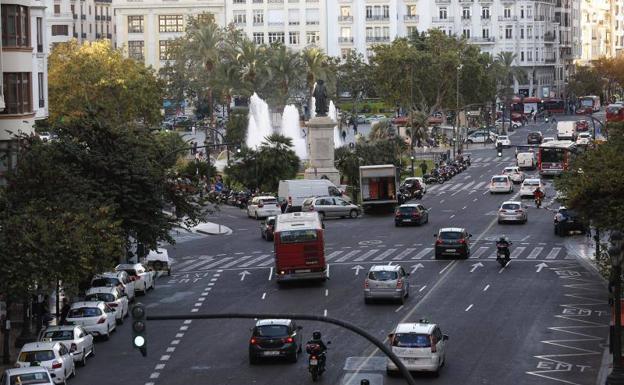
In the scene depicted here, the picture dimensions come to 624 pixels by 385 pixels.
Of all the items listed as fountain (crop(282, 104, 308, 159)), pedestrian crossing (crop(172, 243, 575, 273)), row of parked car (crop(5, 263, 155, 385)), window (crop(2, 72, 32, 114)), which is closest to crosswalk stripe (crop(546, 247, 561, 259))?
pedestrian crossing (crop(172, 243, 575, 273))

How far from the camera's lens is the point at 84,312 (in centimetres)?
5281

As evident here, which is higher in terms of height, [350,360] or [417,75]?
[417,75]

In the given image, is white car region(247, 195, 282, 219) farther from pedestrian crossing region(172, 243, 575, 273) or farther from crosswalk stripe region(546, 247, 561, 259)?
crosswalk stripe region(546, 247, 561, 259)

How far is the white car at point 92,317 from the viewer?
52.4 m

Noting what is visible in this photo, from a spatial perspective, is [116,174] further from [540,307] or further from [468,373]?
[468,373]

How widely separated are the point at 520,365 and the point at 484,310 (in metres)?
10.5

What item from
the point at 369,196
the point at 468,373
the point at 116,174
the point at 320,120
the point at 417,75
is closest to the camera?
the point at 468,373

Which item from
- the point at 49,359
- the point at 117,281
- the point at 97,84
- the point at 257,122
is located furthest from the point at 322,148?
the point at 49,359

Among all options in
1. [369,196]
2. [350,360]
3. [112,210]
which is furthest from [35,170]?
[369,196]

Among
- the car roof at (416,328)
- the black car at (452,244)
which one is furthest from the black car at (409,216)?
the car roof at (416,328)

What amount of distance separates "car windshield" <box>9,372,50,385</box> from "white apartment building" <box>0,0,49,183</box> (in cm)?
2606

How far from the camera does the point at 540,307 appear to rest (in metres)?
57.6

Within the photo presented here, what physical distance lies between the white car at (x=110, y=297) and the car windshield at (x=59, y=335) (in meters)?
7.17

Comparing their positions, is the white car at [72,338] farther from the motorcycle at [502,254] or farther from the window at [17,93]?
the motorcycle at [502,254]
